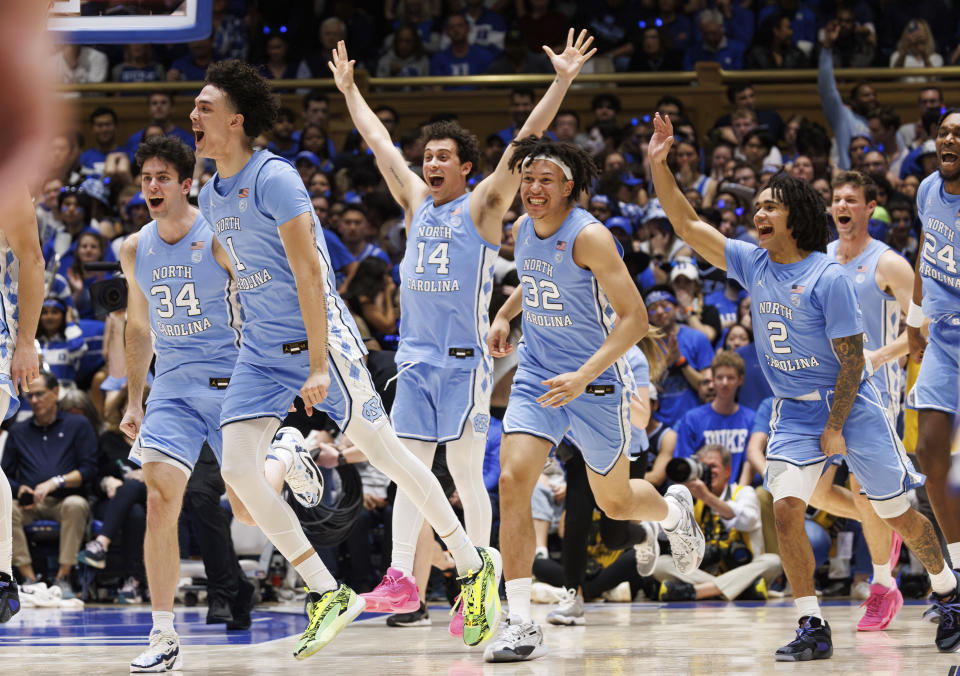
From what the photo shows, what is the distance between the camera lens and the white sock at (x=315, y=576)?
17.1 ft

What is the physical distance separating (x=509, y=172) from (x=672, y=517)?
2011 millimetres

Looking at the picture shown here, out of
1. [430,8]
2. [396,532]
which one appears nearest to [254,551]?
[396,532]

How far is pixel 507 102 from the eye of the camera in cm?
1541

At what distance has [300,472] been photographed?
630 cm

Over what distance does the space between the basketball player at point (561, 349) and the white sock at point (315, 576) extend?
0.81 metres

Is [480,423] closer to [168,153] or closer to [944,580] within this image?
[168,153]

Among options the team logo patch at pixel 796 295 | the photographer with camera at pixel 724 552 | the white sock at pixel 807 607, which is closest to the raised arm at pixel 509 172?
the team logo patch at pixel 796 295

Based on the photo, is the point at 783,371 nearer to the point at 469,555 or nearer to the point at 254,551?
the point at 469,555

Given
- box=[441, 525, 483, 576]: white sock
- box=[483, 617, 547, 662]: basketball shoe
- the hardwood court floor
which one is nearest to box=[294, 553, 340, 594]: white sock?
the hardwood court floor

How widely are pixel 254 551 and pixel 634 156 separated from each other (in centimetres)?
662

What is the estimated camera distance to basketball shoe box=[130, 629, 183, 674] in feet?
16.4

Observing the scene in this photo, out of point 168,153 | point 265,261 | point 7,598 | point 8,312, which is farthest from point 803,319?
point 7,598

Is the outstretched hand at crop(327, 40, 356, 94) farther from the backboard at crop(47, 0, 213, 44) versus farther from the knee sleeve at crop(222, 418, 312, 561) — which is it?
the knee sleeve at crop(222, 418, 312, 561)

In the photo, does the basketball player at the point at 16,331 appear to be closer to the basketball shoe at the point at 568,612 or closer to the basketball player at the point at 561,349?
the basketball player at the point at 561,349
